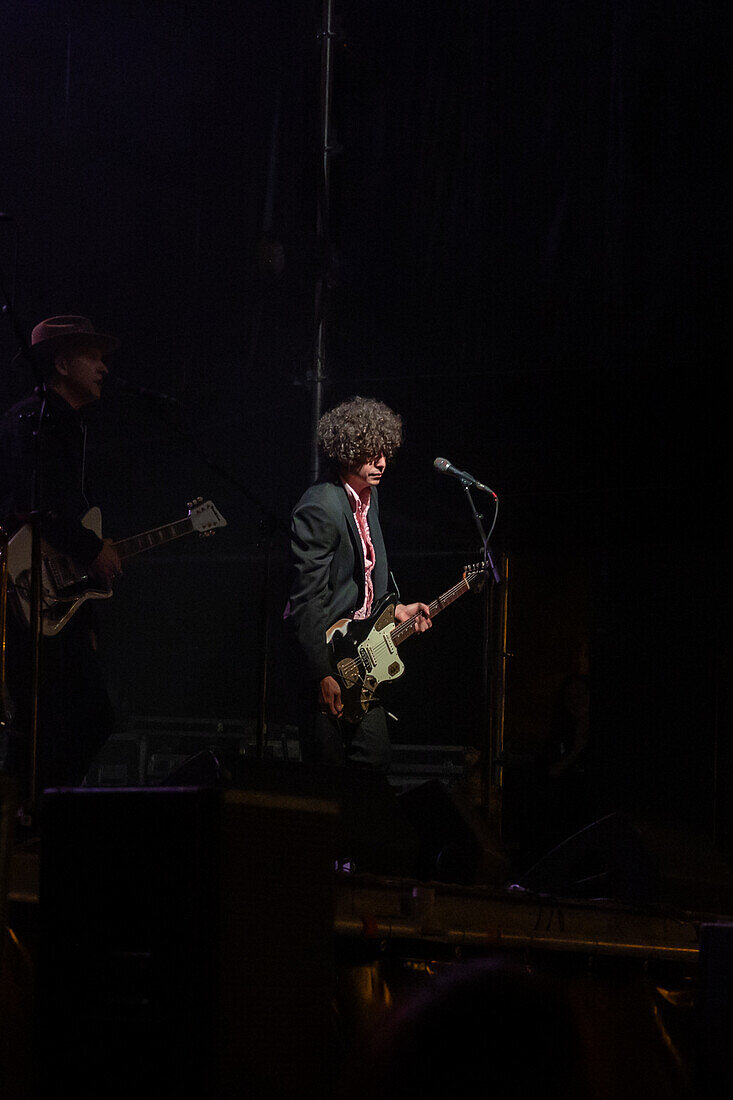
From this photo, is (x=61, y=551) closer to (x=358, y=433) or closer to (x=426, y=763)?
(x=358, y=433)

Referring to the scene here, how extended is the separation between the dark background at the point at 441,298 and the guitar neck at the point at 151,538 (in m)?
1.34

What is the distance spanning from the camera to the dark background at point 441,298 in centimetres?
573

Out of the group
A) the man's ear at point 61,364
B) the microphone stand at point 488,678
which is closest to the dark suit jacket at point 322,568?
the microphone stand at point 488,678

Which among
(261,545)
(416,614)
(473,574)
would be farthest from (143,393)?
(473,574)

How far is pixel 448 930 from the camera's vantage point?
239 cm

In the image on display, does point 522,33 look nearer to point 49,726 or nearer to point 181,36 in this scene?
point 181,36

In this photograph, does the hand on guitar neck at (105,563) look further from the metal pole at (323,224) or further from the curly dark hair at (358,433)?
the metal pole at (323,224)

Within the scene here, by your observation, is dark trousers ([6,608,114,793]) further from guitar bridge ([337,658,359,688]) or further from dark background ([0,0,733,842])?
dark background ([0,0,733,842])

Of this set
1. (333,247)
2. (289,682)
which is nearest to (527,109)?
(333,247)

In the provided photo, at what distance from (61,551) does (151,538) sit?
24.8 inches

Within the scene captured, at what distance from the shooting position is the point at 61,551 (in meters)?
4.23

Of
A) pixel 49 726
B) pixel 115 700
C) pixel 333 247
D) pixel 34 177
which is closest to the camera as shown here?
pixel 49 726

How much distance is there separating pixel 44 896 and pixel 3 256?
17.8 ft

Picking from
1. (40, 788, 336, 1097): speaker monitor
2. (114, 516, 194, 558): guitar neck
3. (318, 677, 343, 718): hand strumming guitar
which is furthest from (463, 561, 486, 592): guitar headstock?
(40, 788, 336, 1097): speaker monitor
